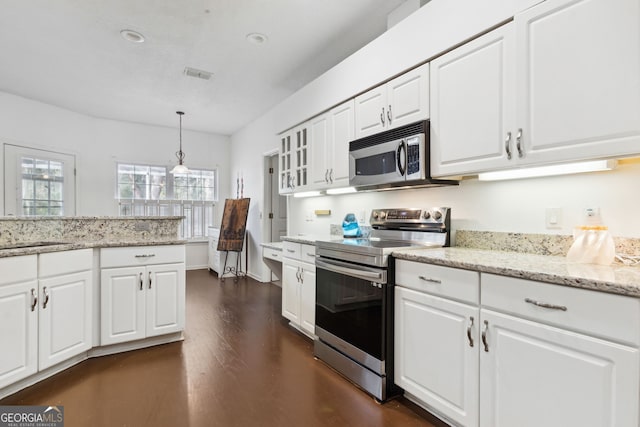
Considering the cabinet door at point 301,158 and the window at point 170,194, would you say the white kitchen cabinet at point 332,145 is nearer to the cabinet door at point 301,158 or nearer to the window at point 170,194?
the cabinet door at point 301,158

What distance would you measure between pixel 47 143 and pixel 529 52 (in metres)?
6.21

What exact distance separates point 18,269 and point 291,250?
1.99 metres

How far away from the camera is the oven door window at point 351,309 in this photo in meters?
2.06

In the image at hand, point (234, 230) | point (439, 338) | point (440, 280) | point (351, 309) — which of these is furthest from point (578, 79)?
point (234, 230)

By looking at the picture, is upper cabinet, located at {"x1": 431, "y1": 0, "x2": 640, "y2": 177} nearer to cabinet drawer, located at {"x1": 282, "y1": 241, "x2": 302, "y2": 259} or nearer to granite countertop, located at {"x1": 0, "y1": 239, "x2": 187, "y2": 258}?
cabinet drawer, located at {"x1": 282, "y1": 241, "x2": 302, "y2": 259}

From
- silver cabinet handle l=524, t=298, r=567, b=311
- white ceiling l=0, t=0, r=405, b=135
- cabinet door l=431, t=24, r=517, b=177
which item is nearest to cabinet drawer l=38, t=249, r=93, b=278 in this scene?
white ceiling l=0, t=0, r=405, b=135

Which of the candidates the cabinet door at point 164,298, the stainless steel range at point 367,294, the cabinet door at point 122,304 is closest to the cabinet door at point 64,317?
the cabinet door at point 122,304

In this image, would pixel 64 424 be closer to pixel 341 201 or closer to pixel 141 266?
pixel 141 266

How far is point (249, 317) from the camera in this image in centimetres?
364

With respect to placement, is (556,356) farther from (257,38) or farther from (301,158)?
(257,38)

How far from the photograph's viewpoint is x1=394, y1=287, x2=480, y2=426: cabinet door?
62.8 inches

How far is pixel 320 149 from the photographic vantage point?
335cm

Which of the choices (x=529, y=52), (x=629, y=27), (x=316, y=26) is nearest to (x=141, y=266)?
(x=316, y=26)
